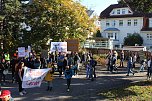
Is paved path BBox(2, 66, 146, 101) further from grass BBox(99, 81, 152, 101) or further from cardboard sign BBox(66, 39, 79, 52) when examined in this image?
cardboard sign BBox(66, 39, 79, 52)

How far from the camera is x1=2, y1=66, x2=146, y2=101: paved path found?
18.1m

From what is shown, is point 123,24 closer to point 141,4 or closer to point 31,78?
point 141,4

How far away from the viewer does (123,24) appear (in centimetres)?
6694

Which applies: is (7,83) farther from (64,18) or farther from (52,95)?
(64,18)

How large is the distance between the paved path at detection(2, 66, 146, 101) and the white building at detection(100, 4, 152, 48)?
124ft

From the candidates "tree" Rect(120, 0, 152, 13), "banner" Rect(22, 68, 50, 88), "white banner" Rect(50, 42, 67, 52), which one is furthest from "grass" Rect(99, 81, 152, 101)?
"white banner" Rect(50, 42, 67, 52)

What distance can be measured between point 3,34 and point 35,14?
3.46 meters

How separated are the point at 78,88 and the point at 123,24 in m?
47.5

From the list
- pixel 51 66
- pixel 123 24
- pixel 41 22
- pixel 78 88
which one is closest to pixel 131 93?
pixel 78 88

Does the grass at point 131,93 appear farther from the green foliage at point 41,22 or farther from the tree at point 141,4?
the green foliage at point 41,22

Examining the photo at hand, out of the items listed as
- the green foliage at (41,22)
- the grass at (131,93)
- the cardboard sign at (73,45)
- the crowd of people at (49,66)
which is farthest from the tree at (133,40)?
the grass at (131,93)

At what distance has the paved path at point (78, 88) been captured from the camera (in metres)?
18.1

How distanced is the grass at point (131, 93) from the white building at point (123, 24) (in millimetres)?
41205

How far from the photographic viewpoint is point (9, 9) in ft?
108
